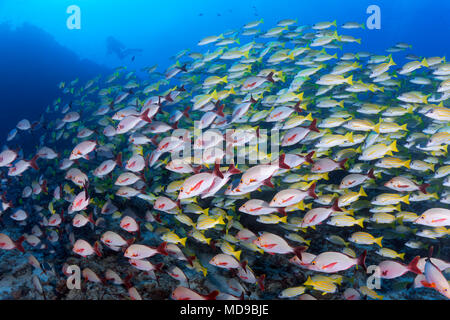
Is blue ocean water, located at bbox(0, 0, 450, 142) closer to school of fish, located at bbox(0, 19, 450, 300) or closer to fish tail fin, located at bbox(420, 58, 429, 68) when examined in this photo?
fish tail fin, located at bbox(420, 58, 429, 68)

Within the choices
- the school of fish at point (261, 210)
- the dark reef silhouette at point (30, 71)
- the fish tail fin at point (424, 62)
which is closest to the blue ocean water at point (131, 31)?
the dark reef silhouette at point (30, 71)

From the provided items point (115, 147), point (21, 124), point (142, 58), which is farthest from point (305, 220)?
point (142, 58)

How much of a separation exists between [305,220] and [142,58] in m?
89.9

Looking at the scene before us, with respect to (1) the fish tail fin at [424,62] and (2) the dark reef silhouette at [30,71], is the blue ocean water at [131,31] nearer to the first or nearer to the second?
(2) the dark reef silhouette at [30,71]

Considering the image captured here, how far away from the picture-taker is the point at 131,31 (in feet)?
365

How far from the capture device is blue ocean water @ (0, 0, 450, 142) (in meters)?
24.1

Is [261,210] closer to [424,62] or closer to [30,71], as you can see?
[424,62]

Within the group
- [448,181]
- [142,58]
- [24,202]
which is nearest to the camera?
[448,181]

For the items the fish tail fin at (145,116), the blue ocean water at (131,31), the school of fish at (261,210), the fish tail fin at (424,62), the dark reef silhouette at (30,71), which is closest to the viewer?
the school of fish at (261,210)

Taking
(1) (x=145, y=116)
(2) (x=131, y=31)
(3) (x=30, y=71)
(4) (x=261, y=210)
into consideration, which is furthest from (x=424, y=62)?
(2) (x=131, y=31)

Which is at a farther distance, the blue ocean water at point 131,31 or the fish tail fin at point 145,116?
the blue ocean water at point 131,31

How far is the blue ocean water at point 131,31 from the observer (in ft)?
79.2

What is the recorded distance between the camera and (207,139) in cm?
420
